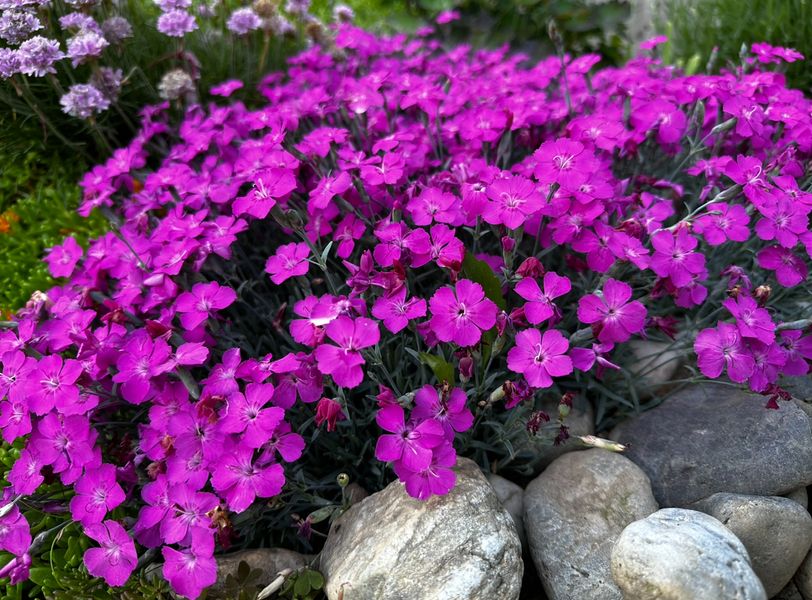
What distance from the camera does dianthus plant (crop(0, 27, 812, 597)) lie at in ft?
5.83

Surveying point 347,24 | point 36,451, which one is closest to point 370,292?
point 36,451

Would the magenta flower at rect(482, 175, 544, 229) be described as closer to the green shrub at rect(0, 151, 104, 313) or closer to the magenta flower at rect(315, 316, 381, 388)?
the magenta flower at rect(315, 316, 381, 388)

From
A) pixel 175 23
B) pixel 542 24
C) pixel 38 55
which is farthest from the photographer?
pixel 542 24

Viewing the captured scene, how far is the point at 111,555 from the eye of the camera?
179cm

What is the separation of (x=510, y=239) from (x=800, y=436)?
108 centimetres

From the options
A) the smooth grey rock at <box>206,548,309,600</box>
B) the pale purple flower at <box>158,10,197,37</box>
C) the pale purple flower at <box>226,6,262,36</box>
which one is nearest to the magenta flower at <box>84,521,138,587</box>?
the smooth grey rock at <box>206,548,309,600</box>

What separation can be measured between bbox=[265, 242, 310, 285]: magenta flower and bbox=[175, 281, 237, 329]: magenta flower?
0.45 ft

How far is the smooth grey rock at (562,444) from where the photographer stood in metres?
2.20

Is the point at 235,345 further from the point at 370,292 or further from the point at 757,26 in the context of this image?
the point at 757,26

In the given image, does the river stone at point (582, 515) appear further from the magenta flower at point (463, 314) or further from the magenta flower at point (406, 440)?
the magenta flower at point (463, 314)

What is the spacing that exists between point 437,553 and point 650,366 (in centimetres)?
109

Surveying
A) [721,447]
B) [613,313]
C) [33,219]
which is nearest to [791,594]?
[721,447]

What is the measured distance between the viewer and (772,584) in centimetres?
196

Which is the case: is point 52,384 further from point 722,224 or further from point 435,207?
point 722,224
